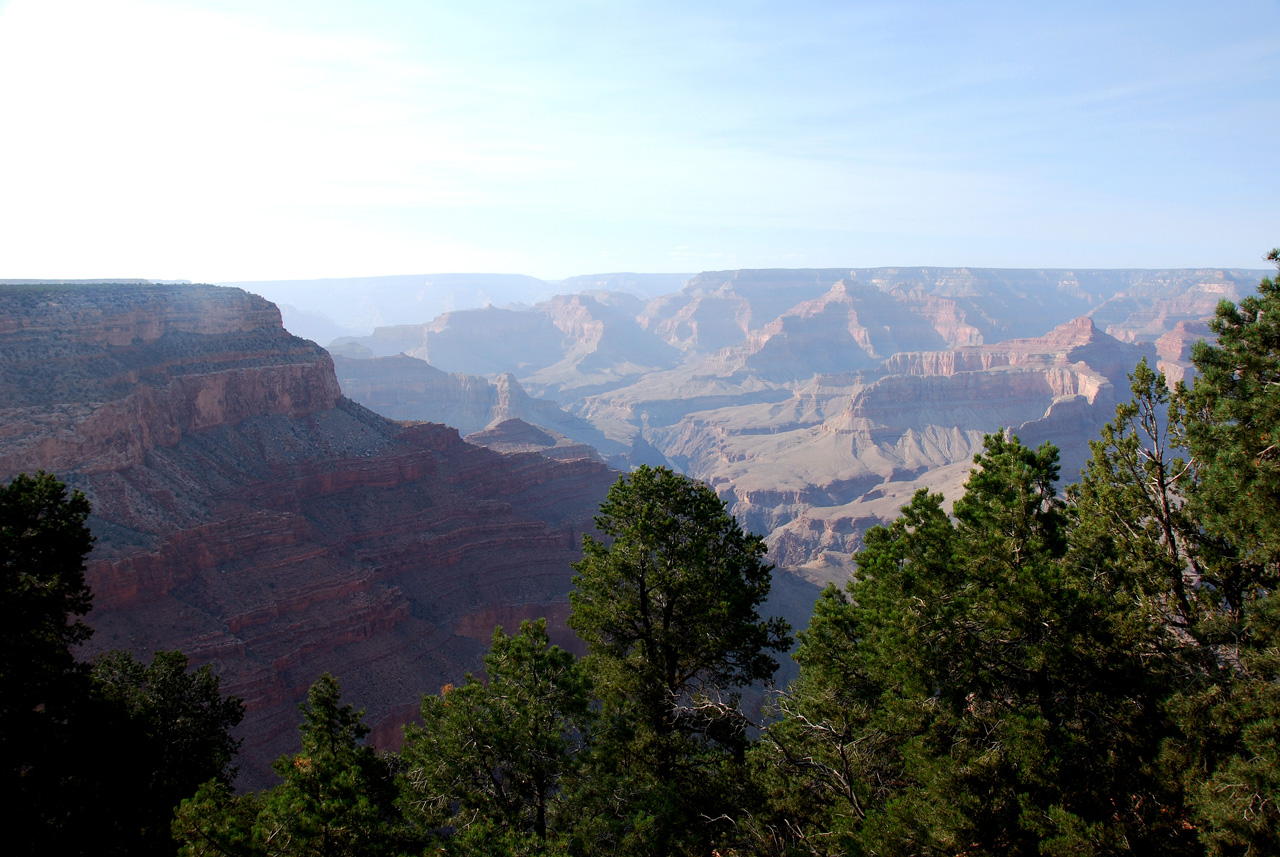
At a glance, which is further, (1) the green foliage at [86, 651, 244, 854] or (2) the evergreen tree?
(1) the green foliage at [86, 651, 244, 854]

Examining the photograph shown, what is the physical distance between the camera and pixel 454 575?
64.1 m

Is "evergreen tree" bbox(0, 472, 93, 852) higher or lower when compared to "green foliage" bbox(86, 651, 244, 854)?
higher

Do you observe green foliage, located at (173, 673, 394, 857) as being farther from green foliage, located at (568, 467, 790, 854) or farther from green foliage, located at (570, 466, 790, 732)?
green foliage, located at (570, 466, 790, 732)

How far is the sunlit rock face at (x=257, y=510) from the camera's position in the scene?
46.8 metres

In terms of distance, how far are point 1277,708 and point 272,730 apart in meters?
47.9

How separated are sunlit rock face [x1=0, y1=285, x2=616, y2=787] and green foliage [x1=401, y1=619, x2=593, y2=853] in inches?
1258

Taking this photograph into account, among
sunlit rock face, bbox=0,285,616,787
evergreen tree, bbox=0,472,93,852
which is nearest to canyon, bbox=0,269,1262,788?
sunlit rock face, bbox=0,285,616,787

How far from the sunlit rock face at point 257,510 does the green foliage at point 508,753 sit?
31.9m

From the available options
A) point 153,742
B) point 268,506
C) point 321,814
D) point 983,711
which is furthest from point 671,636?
point 268,506

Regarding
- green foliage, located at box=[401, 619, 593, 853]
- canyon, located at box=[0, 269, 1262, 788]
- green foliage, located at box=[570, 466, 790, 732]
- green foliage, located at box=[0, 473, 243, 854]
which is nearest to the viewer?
green foliage, located at box=[0, 473, 243, 854]

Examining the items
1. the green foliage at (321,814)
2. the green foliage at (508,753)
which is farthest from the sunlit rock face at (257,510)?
the green foliage at (321,814)

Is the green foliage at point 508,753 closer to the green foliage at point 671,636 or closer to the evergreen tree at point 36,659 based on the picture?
the green foliage at point 671,636

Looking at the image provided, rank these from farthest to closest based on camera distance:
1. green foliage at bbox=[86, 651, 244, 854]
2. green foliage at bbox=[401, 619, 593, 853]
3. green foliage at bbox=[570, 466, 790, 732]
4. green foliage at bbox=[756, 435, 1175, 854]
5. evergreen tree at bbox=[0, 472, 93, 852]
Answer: green foliage at bbox=[570, 466, 790, 732] → green foliage at bbox=[86, 651, 244, 854] → green foliage at bbox=[401, 619, 593, 853] → evergreen tree at bbox=[0, 472, 93, 852] → green foliage at bbox=[756, 435, 1175, 854]

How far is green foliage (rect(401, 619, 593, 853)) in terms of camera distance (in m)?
16.1
